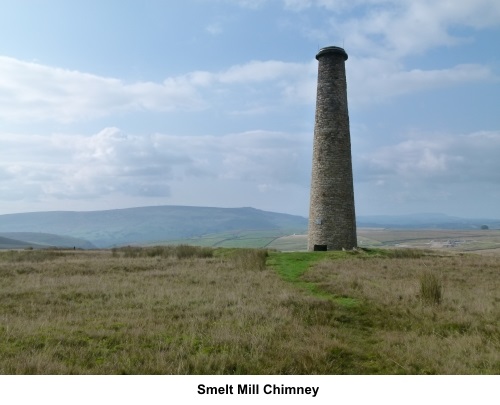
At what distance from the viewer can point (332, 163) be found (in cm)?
2750

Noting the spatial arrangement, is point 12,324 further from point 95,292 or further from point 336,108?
point 336,108

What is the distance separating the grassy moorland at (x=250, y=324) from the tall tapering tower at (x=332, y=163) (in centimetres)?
1051

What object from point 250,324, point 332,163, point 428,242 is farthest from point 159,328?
point 428,242

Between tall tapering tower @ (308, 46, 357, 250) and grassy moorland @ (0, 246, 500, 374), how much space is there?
10.5 m

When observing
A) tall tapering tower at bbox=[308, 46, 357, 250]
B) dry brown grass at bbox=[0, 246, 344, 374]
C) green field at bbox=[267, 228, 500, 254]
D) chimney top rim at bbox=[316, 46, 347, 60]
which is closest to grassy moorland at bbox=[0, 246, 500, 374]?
dry brown grass at bbox=[0, 246, 344, 374]

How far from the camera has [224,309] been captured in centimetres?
1030

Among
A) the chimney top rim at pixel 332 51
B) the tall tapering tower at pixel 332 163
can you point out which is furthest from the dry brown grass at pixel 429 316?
the chimney top rim at pixel 332 51

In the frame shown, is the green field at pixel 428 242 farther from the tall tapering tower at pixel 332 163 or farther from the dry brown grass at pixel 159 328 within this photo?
the dry brown grass at pixel 159 328

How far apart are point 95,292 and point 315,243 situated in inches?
698

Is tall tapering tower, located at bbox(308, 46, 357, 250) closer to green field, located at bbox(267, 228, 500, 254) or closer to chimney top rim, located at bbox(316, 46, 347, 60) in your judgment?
chimney top rim, located at bbox(316, 46, 347, 60)

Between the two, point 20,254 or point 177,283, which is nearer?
point 177,283

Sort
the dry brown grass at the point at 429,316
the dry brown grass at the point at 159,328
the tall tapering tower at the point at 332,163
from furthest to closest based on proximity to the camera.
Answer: the tall tapering tower at the point at 332,163 → the dry brown grass at the point at 429,316 → the dry brown grass at the point at 159,328

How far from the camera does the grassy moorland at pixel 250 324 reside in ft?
21.4
